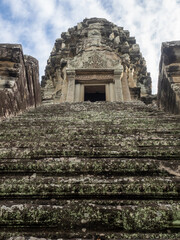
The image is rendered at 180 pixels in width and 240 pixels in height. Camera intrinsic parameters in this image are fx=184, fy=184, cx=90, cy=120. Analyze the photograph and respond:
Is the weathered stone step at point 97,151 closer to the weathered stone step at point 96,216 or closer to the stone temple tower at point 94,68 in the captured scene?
the weathered stone step at point 96,216

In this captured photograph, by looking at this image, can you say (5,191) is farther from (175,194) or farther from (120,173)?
(175,194)

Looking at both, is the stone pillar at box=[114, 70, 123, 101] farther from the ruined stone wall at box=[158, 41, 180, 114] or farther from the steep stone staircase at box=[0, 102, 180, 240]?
the steep stone staircase at box=[0, 102, 180, 240]

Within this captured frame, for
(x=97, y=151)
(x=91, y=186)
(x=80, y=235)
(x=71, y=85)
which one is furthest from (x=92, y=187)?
Result: (x=71, y=85)

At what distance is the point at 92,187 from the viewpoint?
5.16 feet

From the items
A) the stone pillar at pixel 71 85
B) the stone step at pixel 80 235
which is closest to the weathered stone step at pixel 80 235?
the stone step at pixel 80 235

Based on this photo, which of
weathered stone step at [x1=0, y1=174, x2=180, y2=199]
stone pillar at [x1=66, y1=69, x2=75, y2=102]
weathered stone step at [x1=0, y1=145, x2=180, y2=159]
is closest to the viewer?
weathered stone step at [x1=0, y1=174, x2=180, y2=199]

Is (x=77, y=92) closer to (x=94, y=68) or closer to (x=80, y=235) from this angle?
(x=94, y=68)

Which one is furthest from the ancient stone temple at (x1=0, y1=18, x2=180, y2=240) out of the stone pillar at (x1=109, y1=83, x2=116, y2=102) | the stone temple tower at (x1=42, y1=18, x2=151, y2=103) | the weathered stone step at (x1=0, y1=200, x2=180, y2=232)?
the stone temple tower at (x1=42, y1=18, x2=151, y2=103)

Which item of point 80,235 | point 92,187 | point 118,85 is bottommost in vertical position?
point 80,235

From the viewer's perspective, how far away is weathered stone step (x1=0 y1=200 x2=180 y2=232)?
1.28m

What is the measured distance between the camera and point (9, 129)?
10.3ft

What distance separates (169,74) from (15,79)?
3.63 metres

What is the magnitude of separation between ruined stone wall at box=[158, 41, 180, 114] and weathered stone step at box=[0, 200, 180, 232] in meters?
2.92

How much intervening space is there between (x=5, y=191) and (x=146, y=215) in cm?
116
